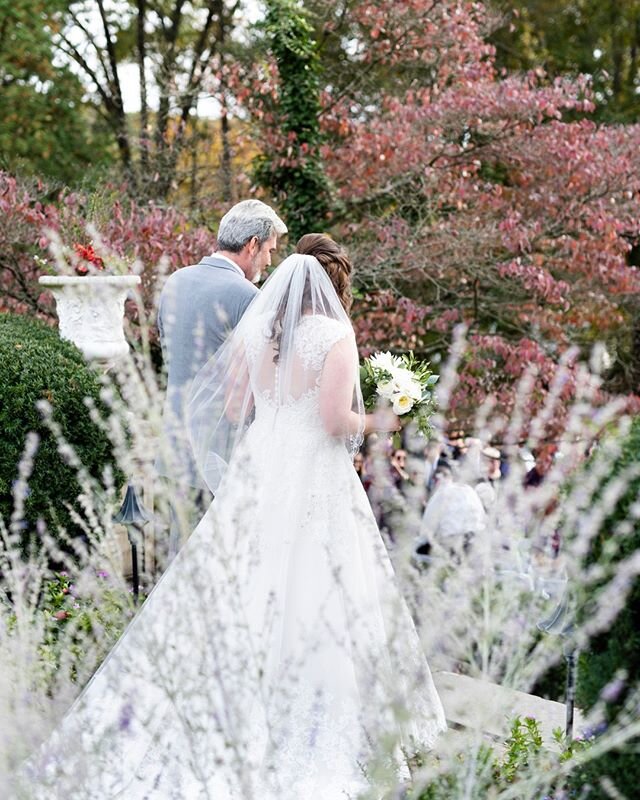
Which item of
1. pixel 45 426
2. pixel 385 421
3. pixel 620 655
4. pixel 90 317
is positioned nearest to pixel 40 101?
pixel 90 317

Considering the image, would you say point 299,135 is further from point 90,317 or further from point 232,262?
point 232,262

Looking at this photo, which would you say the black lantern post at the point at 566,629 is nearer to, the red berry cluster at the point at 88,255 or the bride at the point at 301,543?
the bride at the point at 301,543

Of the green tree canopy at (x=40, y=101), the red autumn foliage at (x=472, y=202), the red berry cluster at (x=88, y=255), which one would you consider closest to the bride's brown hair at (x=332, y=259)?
the red berry cluster at (x=88, y=255)

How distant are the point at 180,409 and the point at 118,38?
9711 mm

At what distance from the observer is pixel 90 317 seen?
16.7 ft

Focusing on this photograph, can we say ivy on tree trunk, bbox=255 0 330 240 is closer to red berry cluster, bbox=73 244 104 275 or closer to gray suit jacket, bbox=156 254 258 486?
red berry cluster, bbox=73 244 104 275

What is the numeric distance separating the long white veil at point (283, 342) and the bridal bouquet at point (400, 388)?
0.47ft

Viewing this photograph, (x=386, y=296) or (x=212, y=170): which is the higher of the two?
(x=212, y=170)

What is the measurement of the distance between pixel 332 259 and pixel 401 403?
576mm

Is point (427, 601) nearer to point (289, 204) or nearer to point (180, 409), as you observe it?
point (180, 409)

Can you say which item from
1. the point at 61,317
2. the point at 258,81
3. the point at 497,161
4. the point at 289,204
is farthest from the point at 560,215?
the point at 61,317

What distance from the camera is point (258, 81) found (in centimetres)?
852

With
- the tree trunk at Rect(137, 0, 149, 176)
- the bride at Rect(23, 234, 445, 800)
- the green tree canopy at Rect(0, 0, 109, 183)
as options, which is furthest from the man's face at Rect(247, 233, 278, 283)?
the green tree canopy at Rect(0, 0, 109, 183)

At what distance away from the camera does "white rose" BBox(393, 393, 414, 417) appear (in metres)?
3.38
